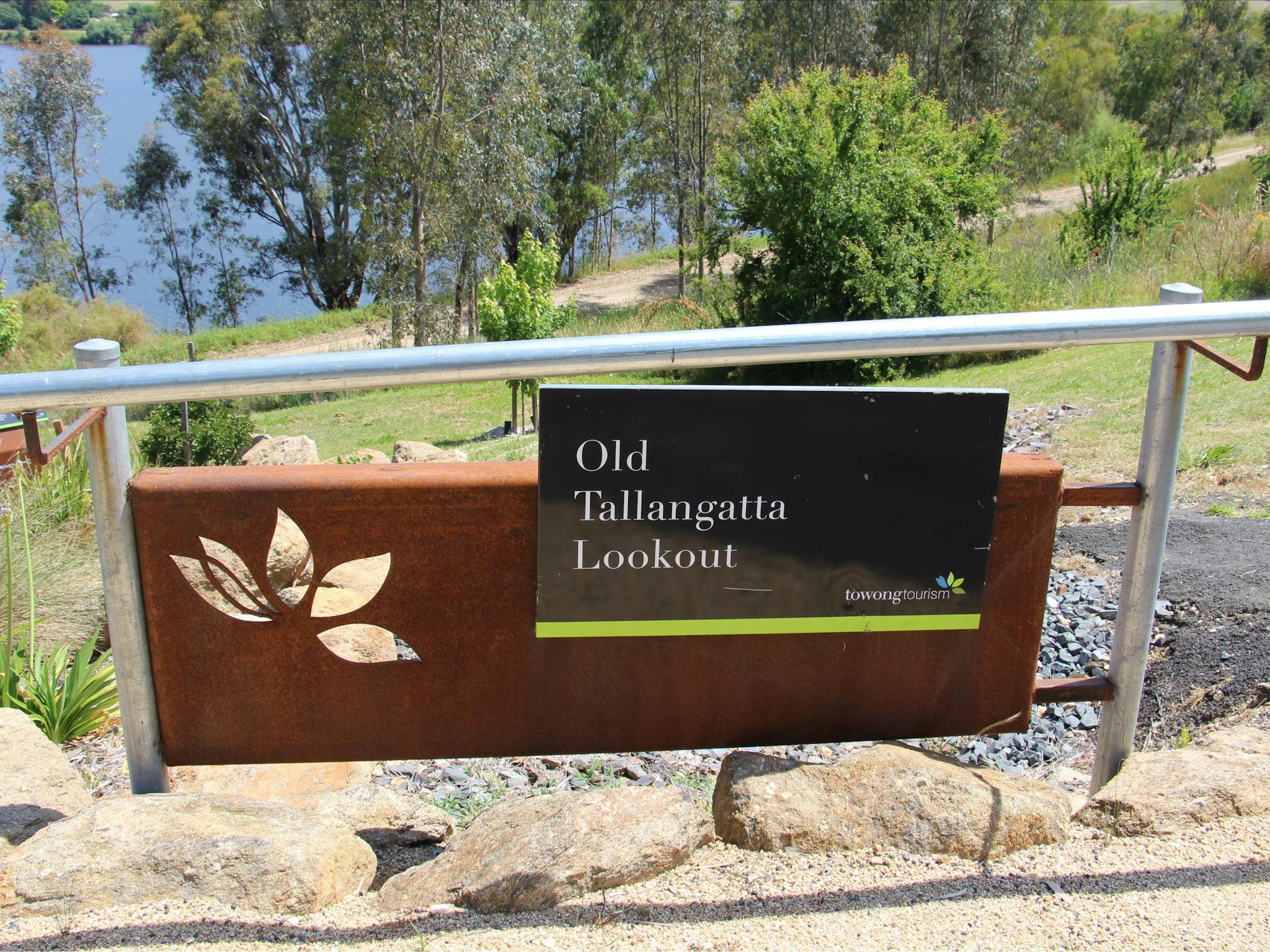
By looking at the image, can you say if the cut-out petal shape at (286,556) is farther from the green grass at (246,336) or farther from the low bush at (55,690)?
the green grass at (246,336)

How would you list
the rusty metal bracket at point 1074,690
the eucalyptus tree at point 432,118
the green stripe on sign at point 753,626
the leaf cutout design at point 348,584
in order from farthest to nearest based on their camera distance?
the eucalyptus tree at point 432,118, the leaf cutout design at point 348,584, the rusty metal bracket at point 1074,690, the green stripe on sign at point 753,626

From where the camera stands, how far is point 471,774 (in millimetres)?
4203

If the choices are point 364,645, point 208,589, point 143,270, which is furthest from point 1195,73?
point 143,270

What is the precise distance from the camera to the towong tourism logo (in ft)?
8.12

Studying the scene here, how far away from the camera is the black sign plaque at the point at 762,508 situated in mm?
2289

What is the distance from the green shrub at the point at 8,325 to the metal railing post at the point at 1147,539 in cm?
3017

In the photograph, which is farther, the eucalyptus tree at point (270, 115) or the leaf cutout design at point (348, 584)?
the eucalyptus tree at point (270, 115)

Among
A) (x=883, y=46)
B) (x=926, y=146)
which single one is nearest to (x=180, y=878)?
(x=926, y=146)

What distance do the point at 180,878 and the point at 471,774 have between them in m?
2.05

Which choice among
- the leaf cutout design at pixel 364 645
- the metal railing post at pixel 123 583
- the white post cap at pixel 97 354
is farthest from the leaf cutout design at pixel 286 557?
the white post cap at pixel 97 354

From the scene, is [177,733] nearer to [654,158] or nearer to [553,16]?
[553,16]

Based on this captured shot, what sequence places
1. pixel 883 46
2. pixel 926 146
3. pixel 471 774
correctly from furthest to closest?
pixel 883 46, pixel 926 146, pixel 471 774

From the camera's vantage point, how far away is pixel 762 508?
2.37 m

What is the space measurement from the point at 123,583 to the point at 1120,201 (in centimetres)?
2227
